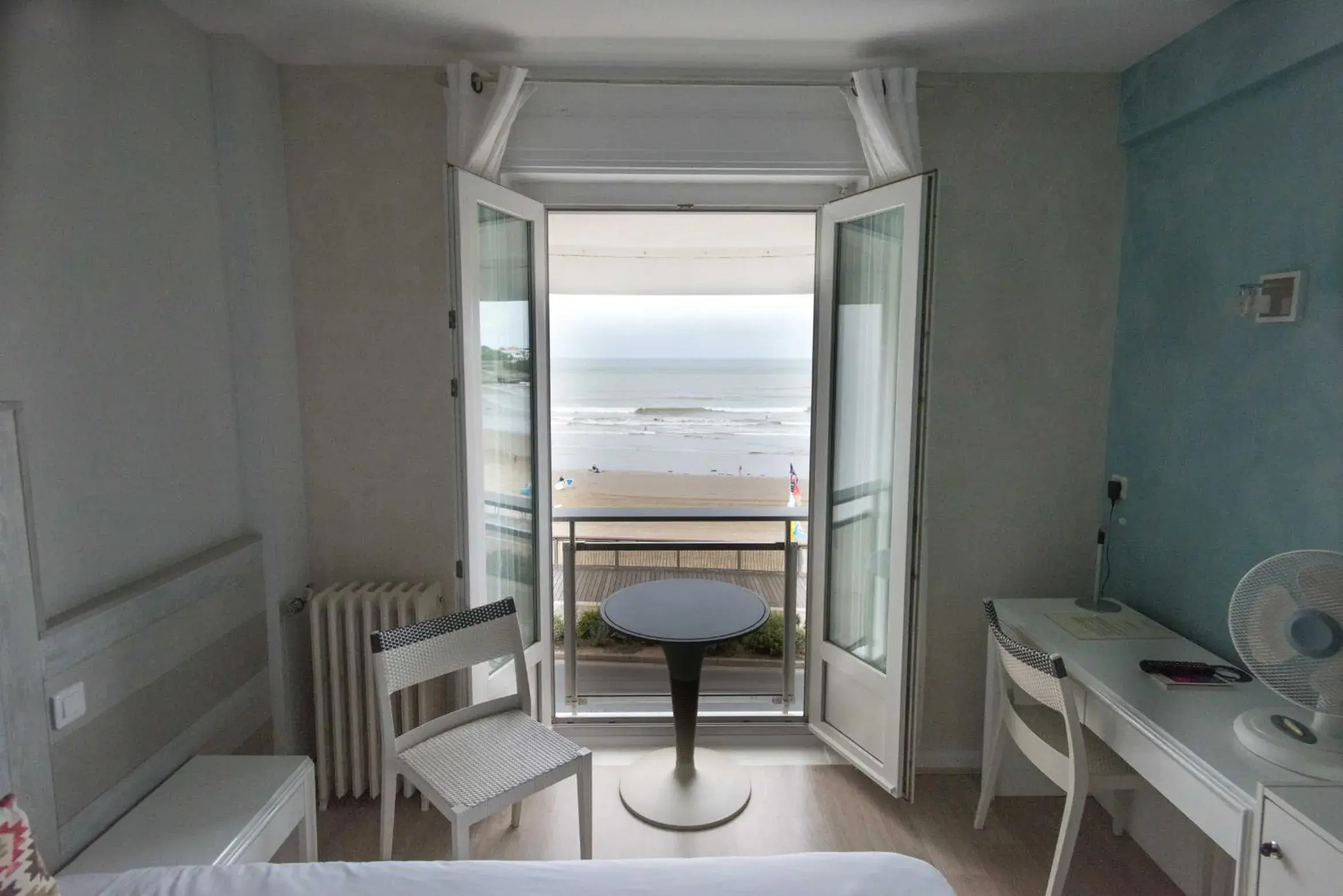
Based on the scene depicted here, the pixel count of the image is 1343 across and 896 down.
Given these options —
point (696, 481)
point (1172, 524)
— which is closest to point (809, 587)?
point (1172, 524)

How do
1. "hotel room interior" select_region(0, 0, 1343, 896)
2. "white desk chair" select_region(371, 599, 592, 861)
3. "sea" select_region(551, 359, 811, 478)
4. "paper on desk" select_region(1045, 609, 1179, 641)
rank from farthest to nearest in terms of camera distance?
"sea" select_region(551, 359, 811, 478)
"paper on desk" select_region(1045, 609, 1179, 641)
"white desk chair" select_region(371, 599, 592, 861)
"hotel room interior" select_region(0, 0, 1343, 896)

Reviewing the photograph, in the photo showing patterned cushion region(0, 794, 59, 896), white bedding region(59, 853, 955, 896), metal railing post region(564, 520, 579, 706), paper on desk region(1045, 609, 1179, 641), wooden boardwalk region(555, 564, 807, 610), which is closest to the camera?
patterned cushion region(0, 794, 59, 896)

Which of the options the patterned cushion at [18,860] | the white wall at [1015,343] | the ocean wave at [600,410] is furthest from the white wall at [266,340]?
the ocean wave at [600,410]

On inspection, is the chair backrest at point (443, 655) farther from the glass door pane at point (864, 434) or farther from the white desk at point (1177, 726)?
the white desk at point (1177, 726)

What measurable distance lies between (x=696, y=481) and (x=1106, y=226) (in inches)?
296

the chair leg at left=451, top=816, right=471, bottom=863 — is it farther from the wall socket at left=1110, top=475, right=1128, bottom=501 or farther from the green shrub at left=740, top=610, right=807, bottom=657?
the wall socket at left=1110, top=475, right=1128, bottom=501

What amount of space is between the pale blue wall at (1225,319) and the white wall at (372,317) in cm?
236

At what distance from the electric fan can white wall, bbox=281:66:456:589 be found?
2269 millimetres

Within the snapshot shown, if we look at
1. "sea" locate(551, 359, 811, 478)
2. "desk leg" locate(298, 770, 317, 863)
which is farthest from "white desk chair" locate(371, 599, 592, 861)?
"sea" locate(551, 359, 811, 478)

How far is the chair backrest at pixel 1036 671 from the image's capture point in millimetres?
1718

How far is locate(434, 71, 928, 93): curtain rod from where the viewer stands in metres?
2.26

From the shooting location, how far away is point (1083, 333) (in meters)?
2.44

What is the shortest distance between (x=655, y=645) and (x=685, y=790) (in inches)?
35.7

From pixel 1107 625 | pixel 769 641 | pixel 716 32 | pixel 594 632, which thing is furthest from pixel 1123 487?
pixel 594 632
